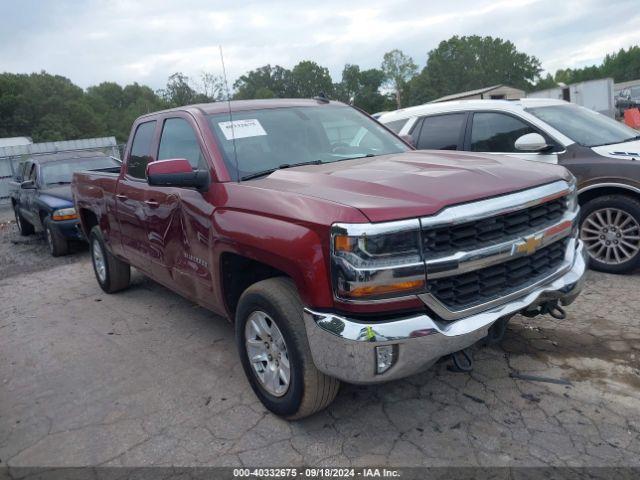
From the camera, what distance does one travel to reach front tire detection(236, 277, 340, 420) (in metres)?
2.78

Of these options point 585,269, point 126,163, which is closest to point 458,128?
point 585,269

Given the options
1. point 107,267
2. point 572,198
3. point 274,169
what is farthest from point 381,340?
point 107,267

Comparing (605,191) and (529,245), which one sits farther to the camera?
(605,191)

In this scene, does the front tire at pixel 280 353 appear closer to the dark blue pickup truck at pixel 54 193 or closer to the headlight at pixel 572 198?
the headlight at pixel 572 198

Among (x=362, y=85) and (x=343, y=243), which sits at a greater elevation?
(x=362, y=85)

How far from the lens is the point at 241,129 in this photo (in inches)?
147

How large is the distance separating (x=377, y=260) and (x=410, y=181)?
23.5 inches

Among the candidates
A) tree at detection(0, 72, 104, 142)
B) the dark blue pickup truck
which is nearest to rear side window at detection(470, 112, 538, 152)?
the dark blue pickup truck

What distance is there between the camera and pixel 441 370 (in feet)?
11.8

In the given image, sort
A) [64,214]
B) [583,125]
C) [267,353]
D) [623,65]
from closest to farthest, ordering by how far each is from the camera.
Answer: [267,353] < [583,125] < [64,214] < [623,65]

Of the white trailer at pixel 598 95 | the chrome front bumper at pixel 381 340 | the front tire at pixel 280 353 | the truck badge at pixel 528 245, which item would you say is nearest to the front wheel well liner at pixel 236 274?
the front tire at pixel 280 353

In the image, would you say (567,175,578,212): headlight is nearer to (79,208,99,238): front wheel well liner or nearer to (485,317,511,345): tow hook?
(485,317,511,345): tow hook

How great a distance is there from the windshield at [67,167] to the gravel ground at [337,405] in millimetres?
5161

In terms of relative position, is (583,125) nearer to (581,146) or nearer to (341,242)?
(581,146)
